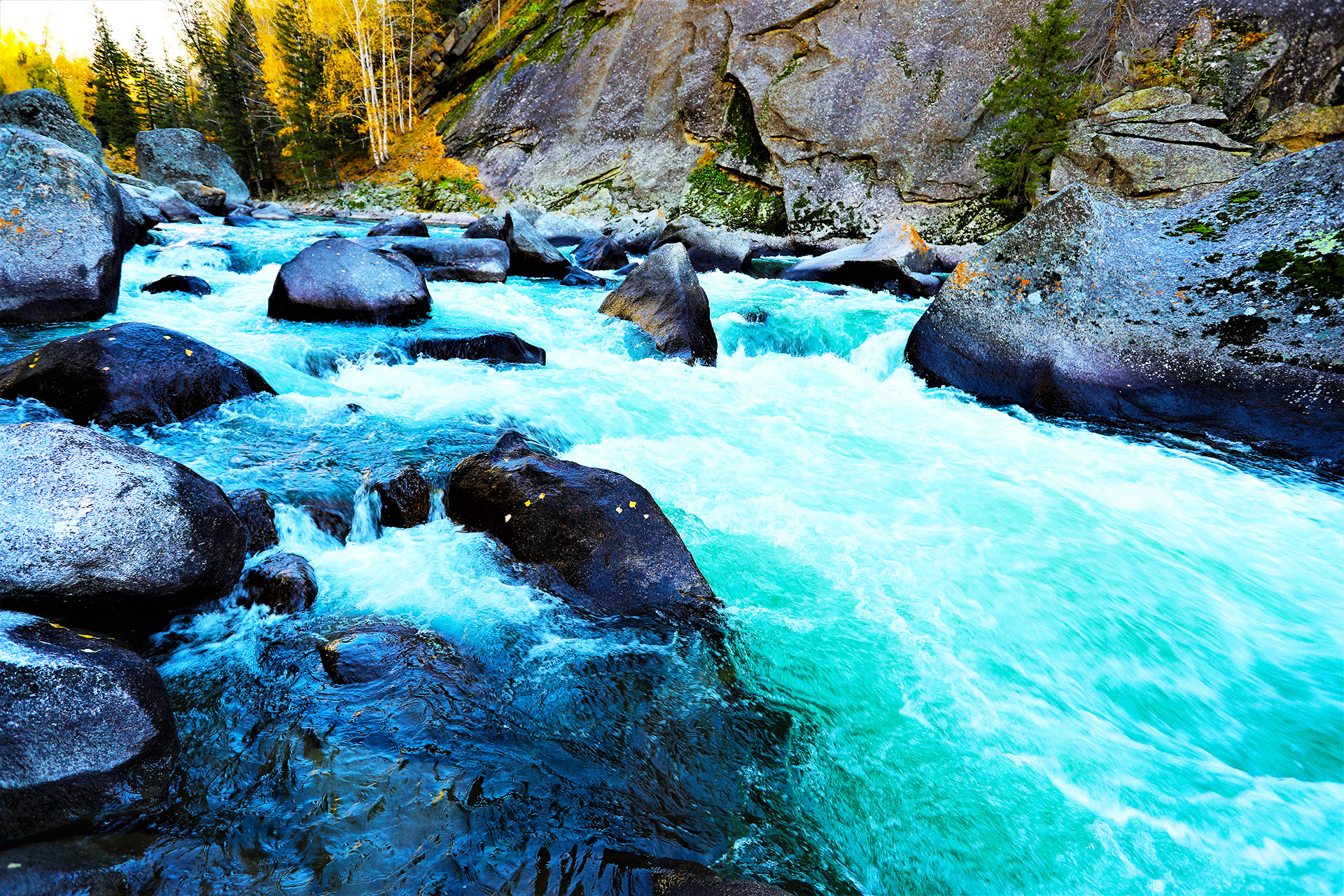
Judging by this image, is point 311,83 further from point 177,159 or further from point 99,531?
point 99,531

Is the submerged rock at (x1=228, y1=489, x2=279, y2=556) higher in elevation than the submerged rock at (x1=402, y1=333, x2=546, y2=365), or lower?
lower

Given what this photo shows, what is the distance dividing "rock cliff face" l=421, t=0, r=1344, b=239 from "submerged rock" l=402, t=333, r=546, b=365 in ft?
47.5

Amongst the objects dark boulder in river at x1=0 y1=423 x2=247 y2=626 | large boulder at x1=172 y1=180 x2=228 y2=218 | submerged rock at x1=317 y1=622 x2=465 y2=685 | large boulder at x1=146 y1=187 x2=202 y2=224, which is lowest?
submerged rock at x1=317 y1=622 x2=465 y2=685

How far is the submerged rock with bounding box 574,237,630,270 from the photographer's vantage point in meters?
14.4

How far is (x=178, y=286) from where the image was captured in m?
8.62

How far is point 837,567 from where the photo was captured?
403cm

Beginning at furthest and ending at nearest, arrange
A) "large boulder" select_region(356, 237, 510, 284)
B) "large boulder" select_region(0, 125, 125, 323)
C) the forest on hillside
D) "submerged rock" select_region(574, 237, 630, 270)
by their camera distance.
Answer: the forest on hillside < "submerged rock" select_region(574, 237, 630, 270) < "large boulder" select_region(356, 237, 510, 284) < "large boulder" select_region(0, 125, 125, 323)

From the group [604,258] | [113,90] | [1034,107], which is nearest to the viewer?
[604,258]

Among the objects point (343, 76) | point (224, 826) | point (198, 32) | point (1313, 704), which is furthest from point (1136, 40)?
point (198, 32)

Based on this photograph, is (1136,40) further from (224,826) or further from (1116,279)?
(224,826)

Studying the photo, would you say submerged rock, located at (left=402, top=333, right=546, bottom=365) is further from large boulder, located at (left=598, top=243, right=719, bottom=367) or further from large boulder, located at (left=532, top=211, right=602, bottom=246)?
large boulder, located at (left=532, top=211, right=602, bottom=246)

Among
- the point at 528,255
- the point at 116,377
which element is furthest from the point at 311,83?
the point at 116,377

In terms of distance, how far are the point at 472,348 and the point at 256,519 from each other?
3.93 meters

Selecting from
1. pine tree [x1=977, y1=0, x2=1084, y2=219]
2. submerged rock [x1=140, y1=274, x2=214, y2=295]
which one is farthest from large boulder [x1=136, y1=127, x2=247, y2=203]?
pine tree [x1=977, y1=0, x2=1084, y2=219]
